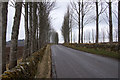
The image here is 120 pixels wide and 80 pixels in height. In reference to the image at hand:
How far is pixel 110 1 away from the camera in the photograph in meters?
17.3

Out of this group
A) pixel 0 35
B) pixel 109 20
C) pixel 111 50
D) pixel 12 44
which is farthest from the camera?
pixel 109 20

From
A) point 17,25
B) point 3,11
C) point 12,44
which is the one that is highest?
point 3,11

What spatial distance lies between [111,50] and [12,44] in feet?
36.8

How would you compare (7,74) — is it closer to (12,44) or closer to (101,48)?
(12,44)

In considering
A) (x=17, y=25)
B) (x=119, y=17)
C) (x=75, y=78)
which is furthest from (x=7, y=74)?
(x=119, y=17)

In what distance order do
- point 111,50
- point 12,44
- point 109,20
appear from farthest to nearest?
point 109,20
point 111,50
point 12,44

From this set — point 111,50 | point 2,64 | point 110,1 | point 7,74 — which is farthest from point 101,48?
point 7,74

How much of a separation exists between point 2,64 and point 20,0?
3.59m

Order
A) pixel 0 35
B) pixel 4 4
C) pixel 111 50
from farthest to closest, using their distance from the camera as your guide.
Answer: pixel 111 50
pixel 4 4
pixel 0 35

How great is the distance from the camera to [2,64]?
232 inches

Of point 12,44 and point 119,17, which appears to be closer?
point 12,44

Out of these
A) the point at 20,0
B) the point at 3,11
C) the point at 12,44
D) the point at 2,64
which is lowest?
the point at 2,64

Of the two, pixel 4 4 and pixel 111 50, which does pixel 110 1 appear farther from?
pixel 4 4

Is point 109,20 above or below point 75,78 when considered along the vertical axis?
above
